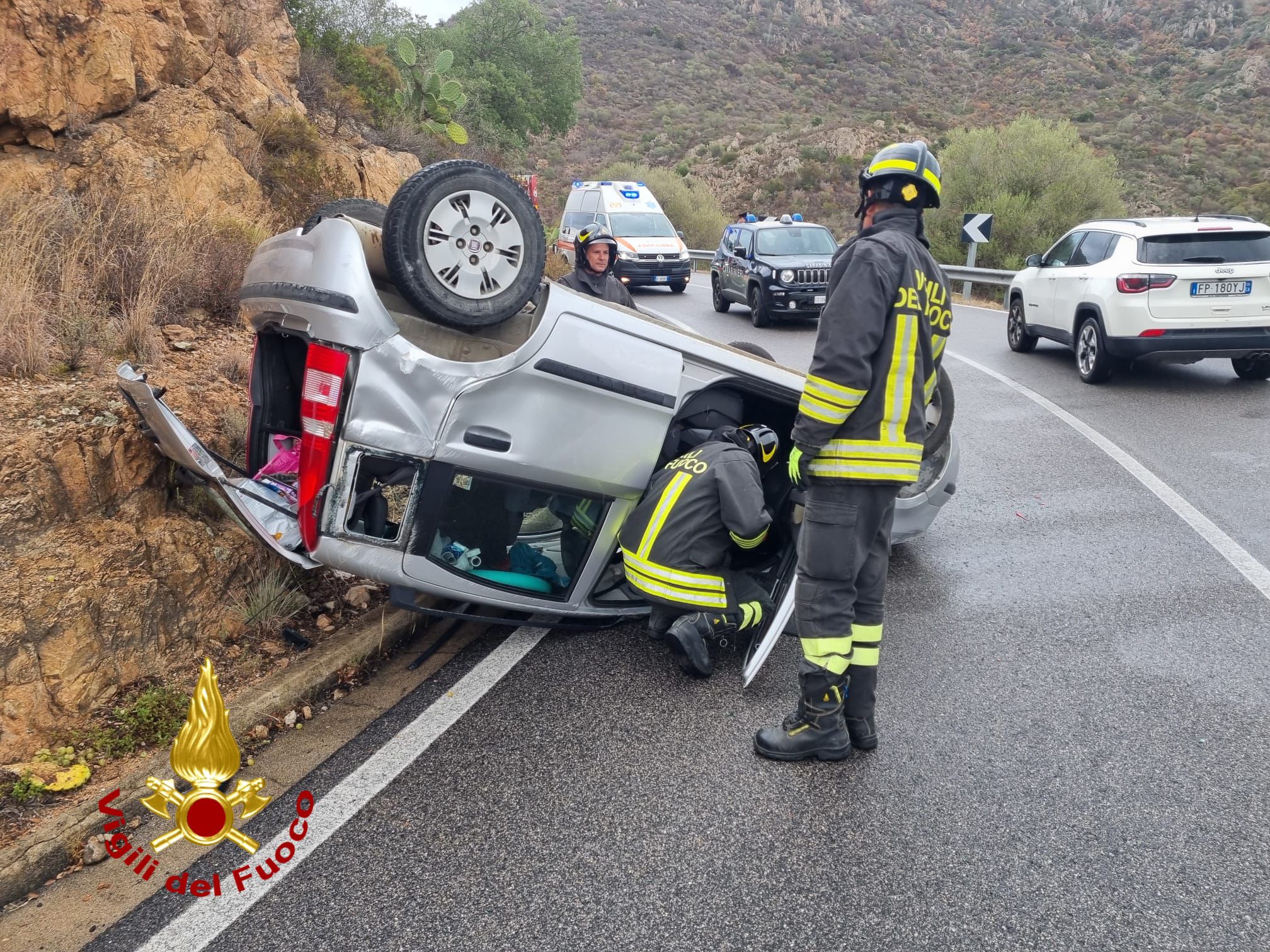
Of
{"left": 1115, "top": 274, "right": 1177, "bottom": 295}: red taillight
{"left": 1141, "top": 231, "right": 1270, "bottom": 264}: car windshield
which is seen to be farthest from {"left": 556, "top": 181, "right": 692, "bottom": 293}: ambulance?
{"left": 1141, "top": 231, "right": 1270, "bottom": 264}: car windshield

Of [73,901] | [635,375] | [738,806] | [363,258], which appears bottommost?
[73,901]

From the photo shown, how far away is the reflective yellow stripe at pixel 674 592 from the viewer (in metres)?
4.11

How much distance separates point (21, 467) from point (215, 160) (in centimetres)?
654

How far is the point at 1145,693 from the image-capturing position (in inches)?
155

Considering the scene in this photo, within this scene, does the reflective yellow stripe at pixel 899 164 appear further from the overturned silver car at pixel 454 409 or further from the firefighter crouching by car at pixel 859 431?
the overturned silver car at pixel 454 409

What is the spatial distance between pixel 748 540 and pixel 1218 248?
758 cm

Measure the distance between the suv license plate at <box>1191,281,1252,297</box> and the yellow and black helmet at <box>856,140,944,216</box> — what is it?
705 cm

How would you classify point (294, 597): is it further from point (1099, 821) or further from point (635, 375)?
point (1099, 821)

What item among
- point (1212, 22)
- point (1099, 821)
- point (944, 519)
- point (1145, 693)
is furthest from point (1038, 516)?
point (1212, 22)

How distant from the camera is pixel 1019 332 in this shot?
12461 millimetres

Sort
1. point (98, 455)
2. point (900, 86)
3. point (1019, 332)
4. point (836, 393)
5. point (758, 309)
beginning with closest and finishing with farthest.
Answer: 1. point (836, 393)
2. point (98, 455)
3. point (1019, 332)
4. point (758, 309)
5. point (900, 86)

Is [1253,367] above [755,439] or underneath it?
above

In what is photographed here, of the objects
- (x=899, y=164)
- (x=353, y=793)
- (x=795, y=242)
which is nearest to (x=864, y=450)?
(x=899, y=164)

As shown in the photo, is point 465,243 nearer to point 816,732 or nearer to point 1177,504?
point 816,732
